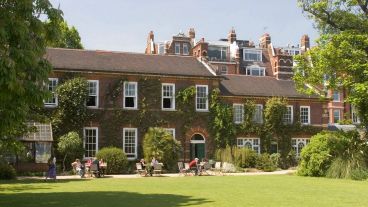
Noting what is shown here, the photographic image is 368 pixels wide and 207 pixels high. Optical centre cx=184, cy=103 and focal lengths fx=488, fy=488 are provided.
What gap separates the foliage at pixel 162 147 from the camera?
111ft

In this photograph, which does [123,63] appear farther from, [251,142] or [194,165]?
[251,142]

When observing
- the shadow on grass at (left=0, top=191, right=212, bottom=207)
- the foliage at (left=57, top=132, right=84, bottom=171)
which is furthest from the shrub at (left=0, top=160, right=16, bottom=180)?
the shadow on grass at (left=0, top=191, right=212, bottom=207)

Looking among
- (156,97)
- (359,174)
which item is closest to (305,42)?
(156,97)

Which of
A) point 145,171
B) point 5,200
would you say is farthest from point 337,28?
point 5,200

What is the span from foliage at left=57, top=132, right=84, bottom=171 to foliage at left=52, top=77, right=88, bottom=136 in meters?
1.02

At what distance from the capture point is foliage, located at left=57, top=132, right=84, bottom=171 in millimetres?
32750

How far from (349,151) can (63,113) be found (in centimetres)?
1909

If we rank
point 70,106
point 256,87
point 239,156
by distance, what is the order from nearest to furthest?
1. point 70,106
2. point 239,156
3. point 256,87

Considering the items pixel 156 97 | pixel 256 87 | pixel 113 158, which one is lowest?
pixel 113 158

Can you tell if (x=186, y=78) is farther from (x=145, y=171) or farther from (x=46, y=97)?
(x=46, y=97)

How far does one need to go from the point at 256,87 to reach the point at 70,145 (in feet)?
57.7

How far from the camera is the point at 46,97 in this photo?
12664 millimetres

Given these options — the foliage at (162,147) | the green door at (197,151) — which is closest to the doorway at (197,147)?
the green door at (197,151)

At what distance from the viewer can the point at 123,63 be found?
38219 millimetres
